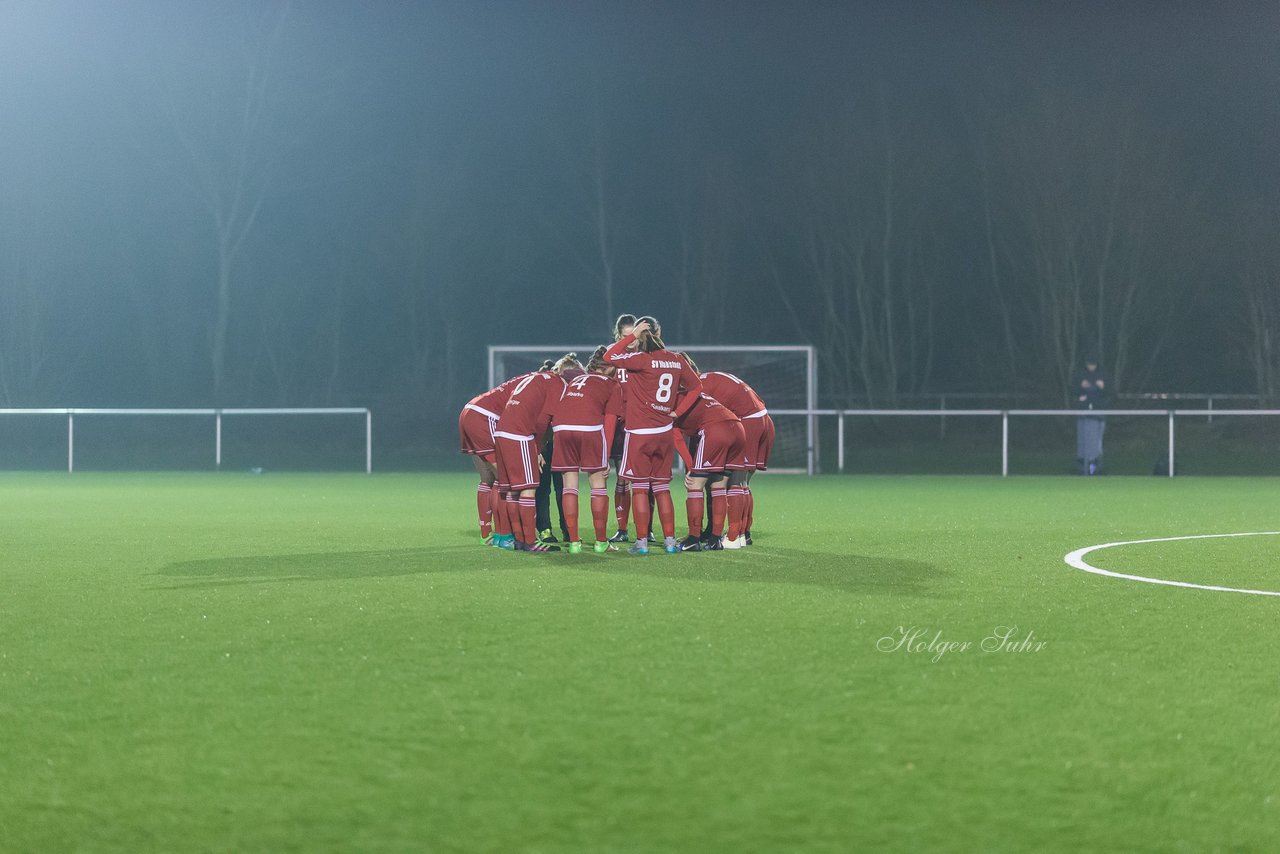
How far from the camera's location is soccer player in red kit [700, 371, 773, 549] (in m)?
11.4


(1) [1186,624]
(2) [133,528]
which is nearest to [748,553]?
(1) [1186,624]

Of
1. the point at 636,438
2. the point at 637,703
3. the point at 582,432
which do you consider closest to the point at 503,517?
the point at 582,432

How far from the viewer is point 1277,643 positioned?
6.53 metres

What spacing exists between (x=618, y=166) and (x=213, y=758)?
42.9 metres

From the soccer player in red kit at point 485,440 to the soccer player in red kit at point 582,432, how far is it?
3.06 feet

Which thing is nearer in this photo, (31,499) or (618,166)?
(31,499)

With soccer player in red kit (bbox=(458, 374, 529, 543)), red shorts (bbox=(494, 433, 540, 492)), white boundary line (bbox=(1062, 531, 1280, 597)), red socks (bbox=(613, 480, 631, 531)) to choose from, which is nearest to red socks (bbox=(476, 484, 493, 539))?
soccer player in red kit (bbox=(458, 374, 529, 543))

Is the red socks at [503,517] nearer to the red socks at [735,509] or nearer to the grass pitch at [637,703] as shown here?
the grass pitch at [637,703]

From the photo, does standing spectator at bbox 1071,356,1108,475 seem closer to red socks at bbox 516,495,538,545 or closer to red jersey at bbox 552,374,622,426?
red jersey at bbox 552,374,622,426

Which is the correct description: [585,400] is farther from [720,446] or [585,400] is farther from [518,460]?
[720,446]

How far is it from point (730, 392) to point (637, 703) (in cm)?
640

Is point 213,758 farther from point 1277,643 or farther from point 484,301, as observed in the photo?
point 484,301

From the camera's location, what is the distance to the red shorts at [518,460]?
433 inches

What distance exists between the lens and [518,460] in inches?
433
